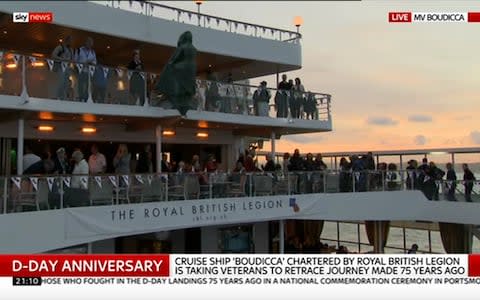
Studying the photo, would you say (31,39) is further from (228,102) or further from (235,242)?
(235,242)

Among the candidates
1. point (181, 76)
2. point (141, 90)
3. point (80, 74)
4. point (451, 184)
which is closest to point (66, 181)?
point (80, 74)

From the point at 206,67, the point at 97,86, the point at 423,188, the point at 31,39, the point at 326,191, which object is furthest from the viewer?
the point at 206,67

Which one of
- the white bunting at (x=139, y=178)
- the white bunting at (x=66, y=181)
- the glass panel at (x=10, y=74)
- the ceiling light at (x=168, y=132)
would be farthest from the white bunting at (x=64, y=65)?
the ceiling light at (x=168, y=132)

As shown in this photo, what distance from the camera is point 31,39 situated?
1448cm

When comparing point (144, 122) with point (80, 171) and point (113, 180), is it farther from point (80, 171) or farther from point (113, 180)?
point (80, 171)

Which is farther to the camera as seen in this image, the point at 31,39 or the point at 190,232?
the point at 190,232

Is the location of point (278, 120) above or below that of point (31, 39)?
below

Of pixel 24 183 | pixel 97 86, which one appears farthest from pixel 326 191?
pixel 24 183

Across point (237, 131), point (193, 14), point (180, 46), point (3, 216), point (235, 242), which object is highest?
point (193, 14)

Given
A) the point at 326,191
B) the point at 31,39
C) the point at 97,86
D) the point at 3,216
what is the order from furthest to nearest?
the point at 326,191 < the point at 31,39 < the point at 97,86 < the point at 3,216

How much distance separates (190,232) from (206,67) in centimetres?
584

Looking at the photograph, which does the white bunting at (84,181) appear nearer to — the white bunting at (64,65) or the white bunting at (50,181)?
the white bunting at (50,181)

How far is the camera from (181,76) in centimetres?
1288

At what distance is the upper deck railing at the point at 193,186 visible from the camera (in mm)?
10000
